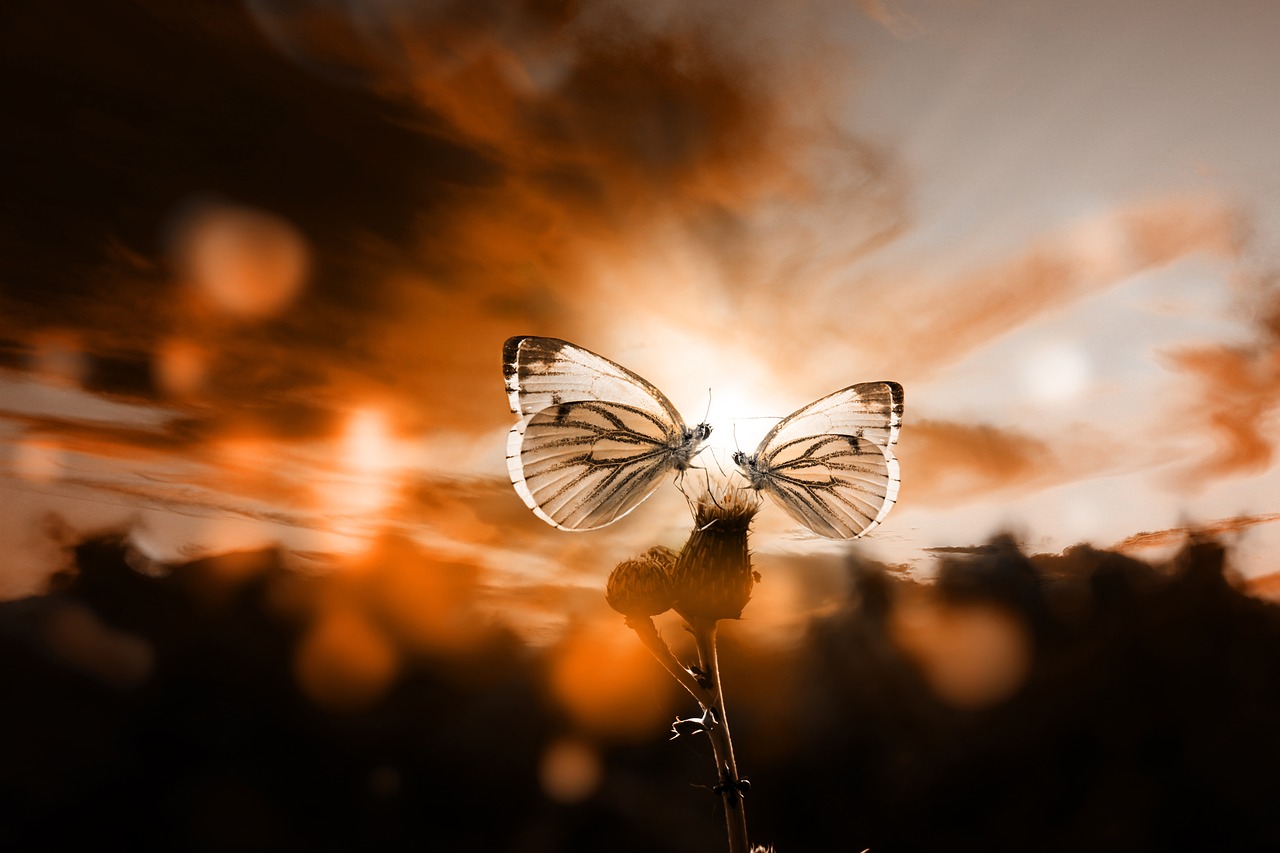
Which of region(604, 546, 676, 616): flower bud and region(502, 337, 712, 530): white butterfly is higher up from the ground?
region(502, 337, 712, 530): white butterfly

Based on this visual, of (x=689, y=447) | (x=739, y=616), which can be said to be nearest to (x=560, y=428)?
(x=689, y=447)

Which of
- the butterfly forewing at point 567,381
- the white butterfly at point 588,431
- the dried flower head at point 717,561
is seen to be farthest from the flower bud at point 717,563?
the butterfly forewing at point 567,381

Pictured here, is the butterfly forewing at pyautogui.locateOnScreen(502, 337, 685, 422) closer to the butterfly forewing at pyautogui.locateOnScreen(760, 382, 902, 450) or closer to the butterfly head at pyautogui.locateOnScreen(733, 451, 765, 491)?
the butterfly head at pyautogui.locateOnScreen(733, 451, 765, 491)

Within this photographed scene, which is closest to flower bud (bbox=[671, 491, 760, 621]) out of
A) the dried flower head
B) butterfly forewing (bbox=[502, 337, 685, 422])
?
the dried flower head

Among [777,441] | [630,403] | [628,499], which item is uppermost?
[630,403]

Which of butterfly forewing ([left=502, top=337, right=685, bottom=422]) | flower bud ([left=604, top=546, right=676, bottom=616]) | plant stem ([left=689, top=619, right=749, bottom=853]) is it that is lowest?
plant stem ([left=689, top=619, right=749, bottom=853])

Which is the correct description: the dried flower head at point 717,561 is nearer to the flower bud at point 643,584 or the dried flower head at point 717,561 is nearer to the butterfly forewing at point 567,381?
the flower bud at point 643,584

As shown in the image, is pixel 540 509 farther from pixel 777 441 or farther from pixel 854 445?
pixel 854 445
